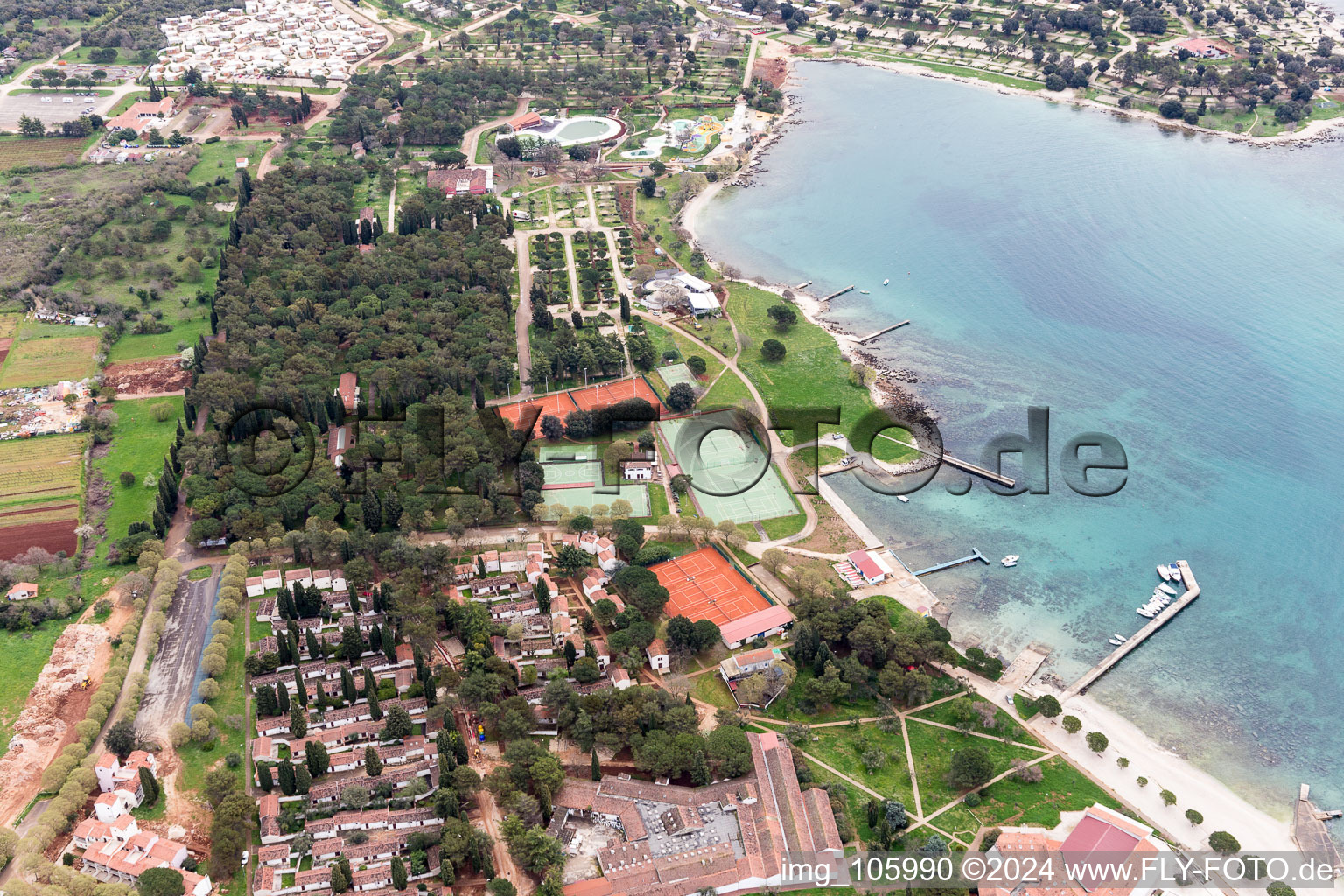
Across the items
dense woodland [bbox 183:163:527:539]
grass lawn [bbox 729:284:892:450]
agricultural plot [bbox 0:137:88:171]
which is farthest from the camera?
agricultural plot [bbox 0:137:88:171]

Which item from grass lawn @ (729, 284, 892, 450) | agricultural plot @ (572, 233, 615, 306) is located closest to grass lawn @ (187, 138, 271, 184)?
agricultural plot @ (572, 233, 615, 306)

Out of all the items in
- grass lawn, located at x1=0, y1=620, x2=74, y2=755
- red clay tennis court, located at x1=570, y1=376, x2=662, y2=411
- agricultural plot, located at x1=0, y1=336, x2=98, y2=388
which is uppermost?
red clay tennis court, located at x1=570, y1=376, x2=662, y2=411

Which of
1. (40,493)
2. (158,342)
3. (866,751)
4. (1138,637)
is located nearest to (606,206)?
(158,342)

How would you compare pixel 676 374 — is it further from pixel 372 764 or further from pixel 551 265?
pixel 372 764

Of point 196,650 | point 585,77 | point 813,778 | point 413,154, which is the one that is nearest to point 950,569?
point 813,778

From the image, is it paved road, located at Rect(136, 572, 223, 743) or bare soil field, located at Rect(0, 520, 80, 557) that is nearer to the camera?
paved road, located at Rect(136, 572, 223, 743)

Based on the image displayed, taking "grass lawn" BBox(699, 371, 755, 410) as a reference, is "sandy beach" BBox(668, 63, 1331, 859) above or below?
below

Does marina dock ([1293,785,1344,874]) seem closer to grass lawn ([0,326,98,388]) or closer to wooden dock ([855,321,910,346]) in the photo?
wooden dock ([855,321,910,346])
